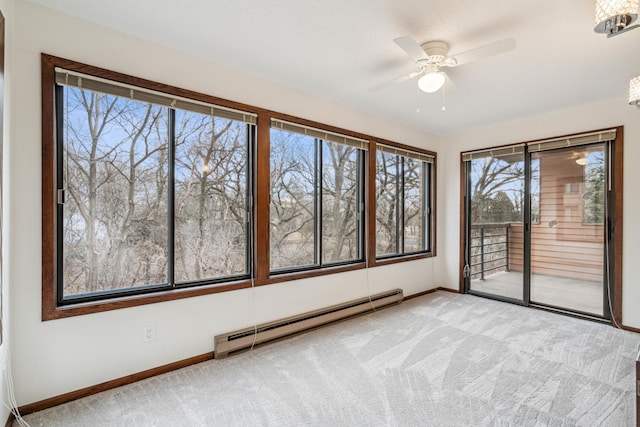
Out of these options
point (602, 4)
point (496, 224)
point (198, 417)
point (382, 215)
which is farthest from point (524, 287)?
point (198, 417)

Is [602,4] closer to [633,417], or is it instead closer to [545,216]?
[633,417]

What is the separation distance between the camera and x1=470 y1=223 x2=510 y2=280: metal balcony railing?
441 centimetres

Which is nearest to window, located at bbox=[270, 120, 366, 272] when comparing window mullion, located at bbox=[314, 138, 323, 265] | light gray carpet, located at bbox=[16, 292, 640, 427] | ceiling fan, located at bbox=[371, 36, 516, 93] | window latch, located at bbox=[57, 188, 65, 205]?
window mullion, located at bbox=[314, 138, 323, 265]

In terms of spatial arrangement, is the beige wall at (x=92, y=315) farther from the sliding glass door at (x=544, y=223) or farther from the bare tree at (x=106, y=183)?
the sliding glass door at (x=544, y=223)

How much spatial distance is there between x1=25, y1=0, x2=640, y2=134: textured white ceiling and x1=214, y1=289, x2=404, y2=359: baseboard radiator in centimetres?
234

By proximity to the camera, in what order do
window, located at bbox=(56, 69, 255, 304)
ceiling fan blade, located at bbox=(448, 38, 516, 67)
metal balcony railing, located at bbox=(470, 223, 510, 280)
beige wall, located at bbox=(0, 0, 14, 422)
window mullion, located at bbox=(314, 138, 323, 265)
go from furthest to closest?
metal balcony railing, located at bbox=(470, 223, 510, 280), window mullion, located at bbox=(314, 138, 323, 265), window, located at bbox=(56, 69, 255, 304), ceiling fan blade, located at bbox=(448, 38, 516, 67), beige wall, located at bbox=(0, 0, 14, 422)

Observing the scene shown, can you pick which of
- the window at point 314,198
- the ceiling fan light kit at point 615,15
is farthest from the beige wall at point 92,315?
the ceiling fan light kit at point 615,15

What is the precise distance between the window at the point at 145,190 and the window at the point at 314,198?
1.24ft

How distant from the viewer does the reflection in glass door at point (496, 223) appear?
424 cm

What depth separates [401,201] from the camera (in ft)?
14.9

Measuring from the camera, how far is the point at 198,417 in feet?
6.23

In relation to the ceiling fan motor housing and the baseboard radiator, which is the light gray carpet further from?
the ceiling fan motor housing

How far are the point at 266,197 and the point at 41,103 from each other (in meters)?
1.69

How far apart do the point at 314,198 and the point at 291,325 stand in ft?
4.44
